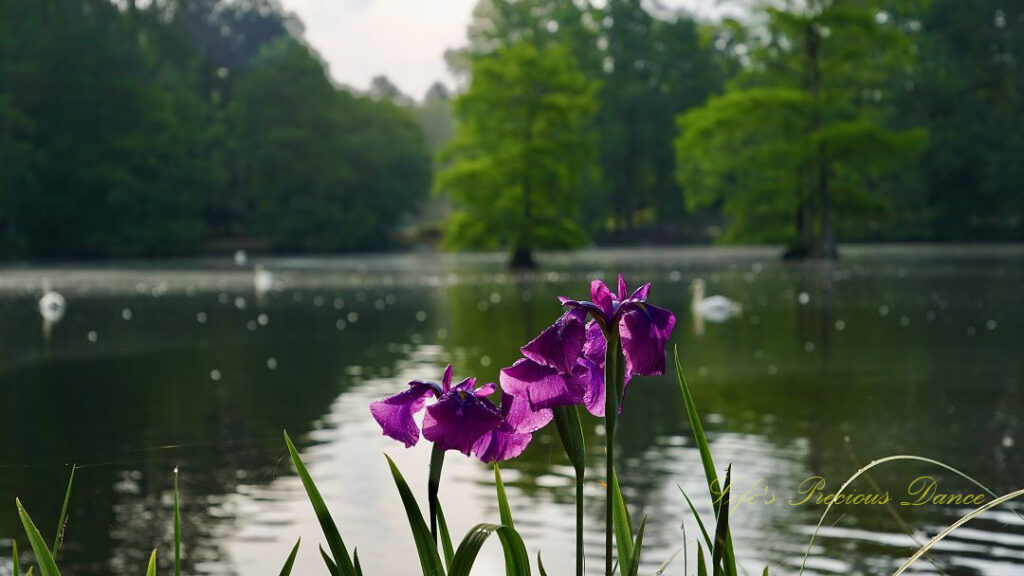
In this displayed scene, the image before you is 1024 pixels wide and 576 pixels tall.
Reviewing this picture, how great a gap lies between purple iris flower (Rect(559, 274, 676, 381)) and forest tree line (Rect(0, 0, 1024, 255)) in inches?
1498

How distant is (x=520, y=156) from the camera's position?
4025cm

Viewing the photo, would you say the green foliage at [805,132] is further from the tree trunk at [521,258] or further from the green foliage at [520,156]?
the tree trunk at [521,258]

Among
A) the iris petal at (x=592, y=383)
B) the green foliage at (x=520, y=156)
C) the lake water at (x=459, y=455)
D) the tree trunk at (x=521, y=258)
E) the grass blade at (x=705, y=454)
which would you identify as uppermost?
the green foliage at (x=520, y=156)

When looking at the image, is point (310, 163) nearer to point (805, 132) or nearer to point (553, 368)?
point (805, 132)

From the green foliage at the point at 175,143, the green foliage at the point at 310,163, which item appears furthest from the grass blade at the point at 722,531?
the green foliage at the point at 310,163

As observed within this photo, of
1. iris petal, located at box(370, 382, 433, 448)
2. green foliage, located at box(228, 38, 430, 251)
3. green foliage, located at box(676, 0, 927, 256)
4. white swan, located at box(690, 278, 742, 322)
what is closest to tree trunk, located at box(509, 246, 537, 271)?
green foliage, located at box(676, 0, 927, 256)

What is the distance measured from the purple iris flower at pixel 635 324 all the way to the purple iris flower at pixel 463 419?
0.16 metres

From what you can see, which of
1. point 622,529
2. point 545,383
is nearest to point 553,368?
point 545,383

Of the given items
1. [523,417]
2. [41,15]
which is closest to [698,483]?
[523,417]

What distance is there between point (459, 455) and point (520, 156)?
107 feet

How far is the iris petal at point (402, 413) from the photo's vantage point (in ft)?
6.11

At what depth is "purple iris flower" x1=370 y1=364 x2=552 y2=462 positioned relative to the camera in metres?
1.80

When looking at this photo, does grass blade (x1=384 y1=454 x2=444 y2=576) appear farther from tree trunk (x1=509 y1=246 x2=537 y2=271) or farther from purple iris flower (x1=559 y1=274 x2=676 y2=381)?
tree trunk (x1=509 y1=246 x2=537 y2=271)

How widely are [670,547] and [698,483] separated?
1.33 metres
